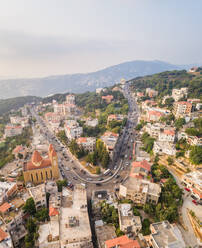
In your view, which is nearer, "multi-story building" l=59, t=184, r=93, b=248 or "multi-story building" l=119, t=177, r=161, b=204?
"multi-story building" l=59, t=184, r=93, b=248

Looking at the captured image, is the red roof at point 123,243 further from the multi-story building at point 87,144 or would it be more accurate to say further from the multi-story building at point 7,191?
the multi-story building at point 87,144

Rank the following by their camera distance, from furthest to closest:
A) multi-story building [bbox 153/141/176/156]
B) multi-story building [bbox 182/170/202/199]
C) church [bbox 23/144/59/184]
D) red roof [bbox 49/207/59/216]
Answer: multi-story building [bbox 153/141/176/156]
church [bbox 23/144/59/184]
multi-story building [bbox 182/170/202/199]
red roof [bbox 49/207/59/216]

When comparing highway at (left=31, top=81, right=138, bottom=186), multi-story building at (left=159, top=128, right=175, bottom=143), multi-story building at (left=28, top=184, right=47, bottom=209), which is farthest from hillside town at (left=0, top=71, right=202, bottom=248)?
highway at (left=31, top=81, right=138, bottom=186)

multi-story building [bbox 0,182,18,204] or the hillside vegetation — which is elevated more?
the hillside vegetation

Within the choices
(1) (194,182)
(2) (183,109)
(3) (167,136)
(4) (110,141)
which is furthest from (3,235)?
(2) (183,109)

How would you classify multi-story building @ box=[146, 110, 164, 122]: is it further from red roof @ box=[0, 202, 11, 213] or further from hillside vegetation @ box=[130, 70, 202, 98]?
red roof @ box=[0, 202, 11, 213]

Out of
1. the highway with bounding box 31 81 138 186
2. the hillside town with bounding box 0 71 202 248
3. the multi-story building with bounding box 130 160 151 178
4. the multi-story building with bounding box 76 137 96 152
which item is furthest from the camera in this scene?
the multi-story building with bounding box 76 137 96 152

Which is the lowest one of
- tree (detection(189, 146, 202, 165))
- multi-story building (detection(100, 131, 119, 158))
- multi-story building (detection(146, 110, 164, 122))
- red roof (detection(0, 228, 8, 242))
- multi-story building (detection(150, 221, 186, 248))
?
red roof (detection(0, 228, 8, 242))
